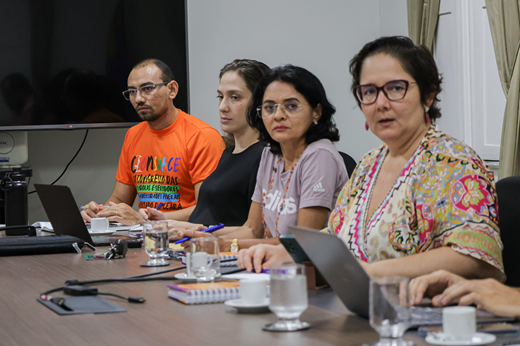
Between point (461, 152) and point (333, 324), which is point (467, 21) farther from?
point (333, 324)

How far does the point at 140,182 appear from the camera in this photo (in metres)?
3.23

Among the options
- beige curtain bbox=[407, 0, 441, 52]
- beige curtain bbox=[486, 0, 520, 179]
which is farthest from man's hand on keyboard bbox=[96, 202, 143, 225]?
beige curtain bbox=[407, 0, 441, 52]

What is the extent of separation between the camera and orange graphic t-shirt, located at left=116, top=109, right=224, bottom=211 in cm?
316

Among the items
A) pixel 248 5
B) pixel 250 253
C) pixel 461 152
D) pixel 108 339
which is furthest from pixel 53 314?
pixel 248 5

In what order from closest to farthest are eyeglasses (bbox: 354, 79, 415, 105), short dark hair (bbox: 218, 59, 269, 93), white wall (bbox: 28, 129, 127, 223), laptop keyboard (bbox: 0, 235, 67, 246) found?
eyeglasses (bbox: 354, 79, 415, 105) < laptop keyboard (bbox: 0, 235, 67, 246) < short dark hair (bbox: 218, 59, 269, 93) < white wall (bbox: 28, 129, 127, 223)

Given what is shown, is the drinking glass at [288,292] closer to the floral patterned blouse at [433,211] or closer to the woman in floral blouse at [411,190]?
the woman in floral blouse at [411,190]

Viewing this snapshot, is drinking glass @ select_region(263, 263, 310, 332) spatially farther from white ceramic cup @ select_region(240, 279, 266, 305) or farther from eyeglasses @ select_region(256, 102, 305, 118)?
eyeglasses @ select_region(256, 102, 305, 118)

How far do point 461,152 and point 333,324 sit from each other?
0.56m

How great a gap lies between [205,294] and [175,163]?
199 centimetres

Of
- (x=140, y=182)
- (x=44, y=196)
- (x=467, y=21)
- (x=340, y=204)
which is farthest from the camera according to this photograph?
(x=467, y=21)

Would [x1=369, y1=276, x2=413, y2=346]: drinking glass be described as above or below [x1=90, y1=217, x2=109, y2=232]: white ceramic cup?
above

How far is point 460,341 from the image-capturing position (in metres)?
0.86

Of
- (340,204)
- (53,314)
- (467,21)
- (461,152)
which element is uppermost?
(467,21)

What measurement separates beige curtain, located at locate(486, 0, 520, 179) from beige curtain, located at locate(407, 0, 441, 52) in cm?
65
